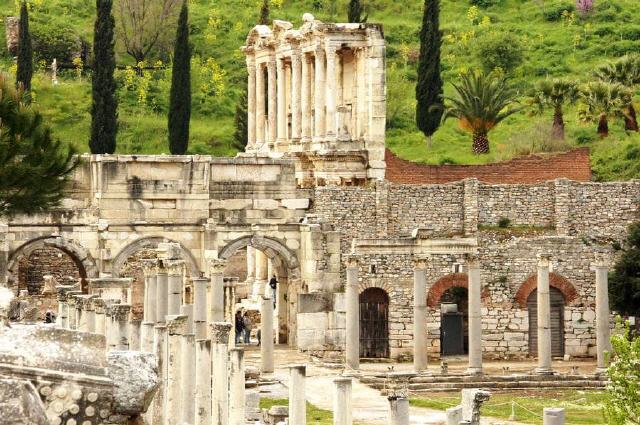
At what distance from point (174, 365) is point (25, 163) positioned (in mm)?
19126

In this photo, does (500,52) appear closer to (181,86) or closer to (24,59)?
(181,86)

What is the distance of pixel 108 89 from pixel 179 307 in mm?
23883

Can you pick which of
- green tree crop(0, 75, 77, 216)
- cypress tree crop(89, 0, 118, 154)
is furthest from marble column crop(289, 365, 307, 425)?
cypress tree crop(89, 0, 118, 154)

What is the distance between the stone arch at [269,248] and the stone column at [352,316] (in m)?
4.08

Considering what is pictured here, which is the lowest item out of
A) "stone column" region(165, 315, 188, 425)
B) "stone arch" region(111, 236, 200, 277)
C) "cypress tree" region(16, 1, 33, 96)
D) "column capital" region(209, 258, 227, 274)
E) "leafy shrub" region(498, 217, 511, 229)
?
"stone column" region(165, 315, 188, 425)

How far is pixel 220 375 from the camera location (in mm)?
30438

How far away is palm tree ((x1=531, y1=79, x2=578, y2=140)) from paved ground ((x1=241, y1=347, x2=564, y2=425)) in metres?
17.1

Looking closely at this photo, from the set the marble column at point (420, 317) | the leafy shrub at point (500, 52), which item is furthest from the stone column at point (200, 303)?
the leafy shrub at point (500, 52)

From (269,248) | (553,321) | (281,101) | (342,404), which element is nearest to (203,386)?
(342,404)

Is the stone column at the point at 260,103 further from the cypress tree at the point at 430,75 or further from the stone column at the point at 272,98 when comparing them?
the cypress tree at the point at 430,75

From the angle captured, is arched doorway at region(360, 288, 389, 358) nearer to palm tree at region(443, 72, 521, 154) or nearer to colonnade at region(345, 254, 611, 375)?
colonnade at region(345, 254, 611, 375)

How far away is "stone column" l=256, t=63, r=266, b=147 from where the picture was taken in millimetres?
63781

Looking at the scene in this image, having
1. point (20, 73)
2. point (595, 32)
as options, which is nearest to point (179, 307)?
point (20, 73)

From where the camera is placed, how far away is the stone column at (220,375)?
30.1 m
